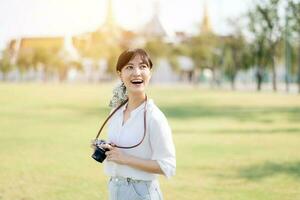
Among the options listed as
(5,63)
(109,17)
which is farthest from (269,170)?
(109,17)

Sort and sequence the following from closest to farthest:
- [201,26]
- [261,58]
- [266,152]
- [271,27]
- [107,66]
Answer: [266,152] → [271,27] → [261,58] → [201,26] → [107,66]

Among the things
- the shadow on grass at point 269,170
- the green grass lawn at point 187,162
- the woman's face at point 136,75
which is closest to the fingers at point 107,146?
the woman's face at point 136,75

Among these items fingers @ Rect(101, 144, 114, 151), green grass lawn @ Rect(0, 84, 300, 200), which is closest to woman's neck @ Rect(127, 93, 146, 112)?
fingers @ Rect(101, 144, 114, 151)

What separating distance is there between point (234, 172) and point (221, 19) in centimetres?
5224

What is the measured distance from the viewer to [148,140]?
9.93 feet

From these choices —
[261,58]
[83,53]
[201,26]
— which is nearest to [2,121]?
[261,58]

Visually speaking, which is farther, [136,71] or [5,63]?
[5,63]

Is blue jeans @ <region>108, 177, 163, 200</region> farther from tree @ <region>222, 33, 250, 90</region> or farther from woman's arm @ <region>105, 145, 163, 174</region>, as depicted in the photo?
tree @ <region>222, 33, 250, 90</region>

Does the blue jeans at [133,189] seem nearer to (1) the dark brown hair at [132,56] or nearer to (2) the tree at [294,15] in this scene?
(1) the dark brown hair at [132,56]

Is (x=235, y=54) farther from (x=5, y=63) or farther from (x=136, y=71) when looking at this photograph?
(x=136, y=71)

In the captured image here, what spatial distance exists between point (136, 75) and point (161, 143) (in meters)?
0.35

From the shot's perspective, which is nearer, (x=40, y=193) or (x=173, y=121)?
(x=40, y=193)

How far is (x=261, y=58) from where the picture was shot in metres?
57.8

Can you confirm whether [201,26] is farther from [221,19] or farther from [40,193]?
[40,193]
